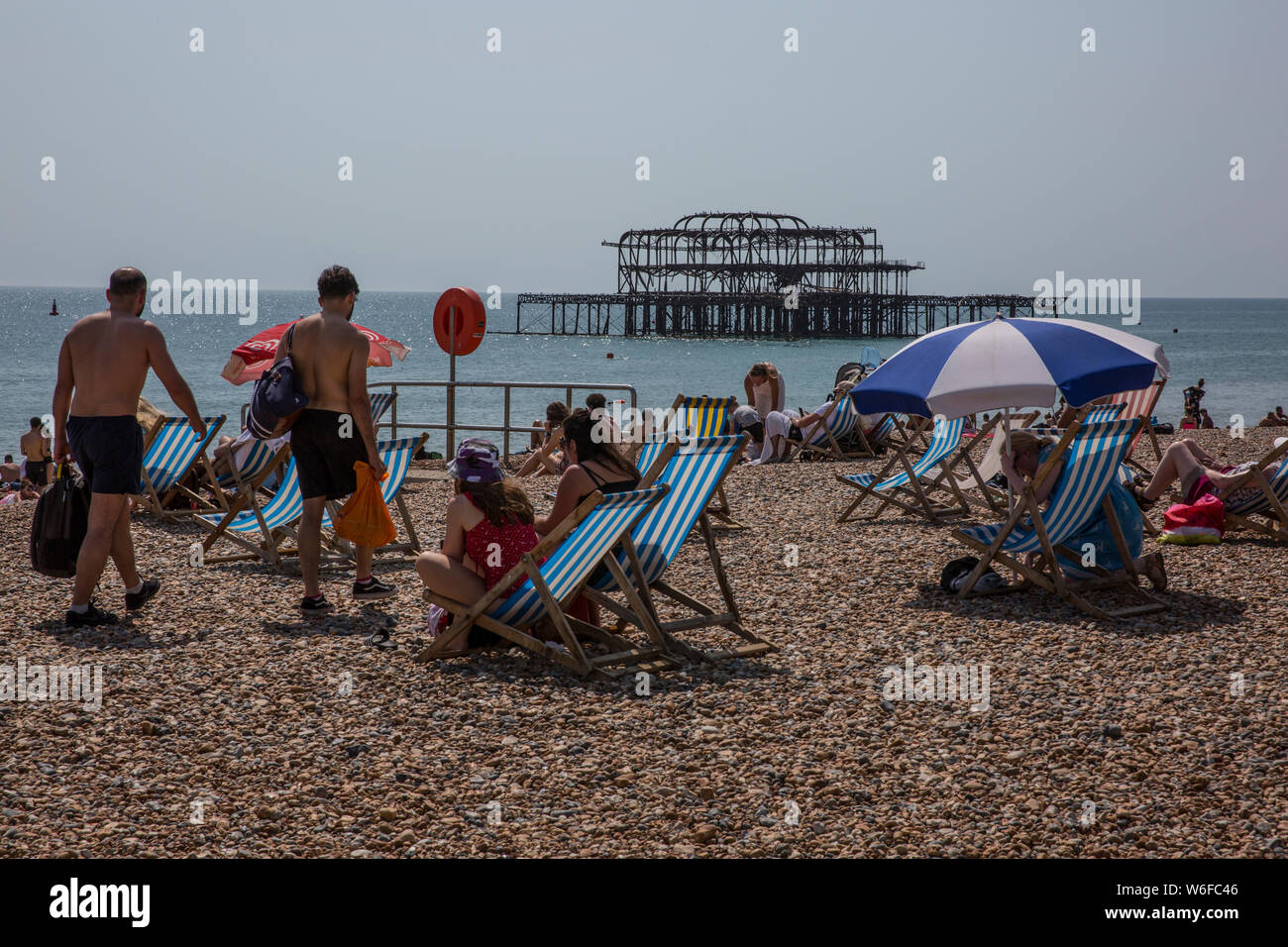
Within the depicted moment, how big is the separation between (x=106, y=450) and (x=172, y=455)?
3.24 metres

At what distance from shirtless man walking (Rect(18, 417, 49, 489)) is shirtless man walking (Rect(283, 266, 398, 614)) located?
800 centimetres

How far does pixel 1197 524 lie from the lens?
653 centimetres

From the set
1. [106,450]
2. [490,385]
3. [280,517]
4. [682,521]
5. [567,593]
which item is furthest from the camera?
[490,385]

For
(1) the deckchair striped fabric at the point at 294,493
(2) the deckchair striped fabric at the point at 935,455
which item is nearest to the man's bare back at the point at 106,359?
(1) the deckchair striped fabric at the point at 294,493

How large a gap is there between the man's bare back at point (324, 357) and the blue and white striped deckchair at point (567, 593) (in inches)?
43.4

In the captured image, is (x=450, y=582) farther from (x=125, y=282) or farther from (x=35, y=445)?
(x=35, y=445)

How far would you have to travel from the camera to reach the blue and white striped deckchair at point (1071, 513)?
193 inches

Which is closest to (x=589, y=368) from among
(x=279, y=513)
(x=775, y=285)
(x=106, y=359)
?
(x=775, y=285)

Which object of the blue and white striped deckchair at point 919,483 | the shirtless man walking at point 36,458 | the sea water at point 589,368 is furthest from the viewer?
the sea water at point 589,368

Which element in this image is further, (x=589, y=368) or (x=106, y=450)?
(x=589, y=368)

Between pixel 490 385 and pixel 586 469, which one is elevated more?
pixel 490 385

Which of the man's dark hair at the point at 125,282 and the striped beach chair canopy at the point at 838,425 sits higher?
the man's dark hair at the point at 125,282

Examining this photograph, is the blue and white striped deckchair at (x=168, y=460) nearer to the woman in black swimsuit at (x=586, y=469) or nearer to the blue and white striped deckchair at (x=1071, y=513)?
the woman in black swimsuit at (x=586, y=469)

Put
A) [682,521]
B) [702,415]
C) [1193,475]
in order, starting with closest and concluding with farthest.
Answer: [682,521] < [1193,475] < [702,415]
